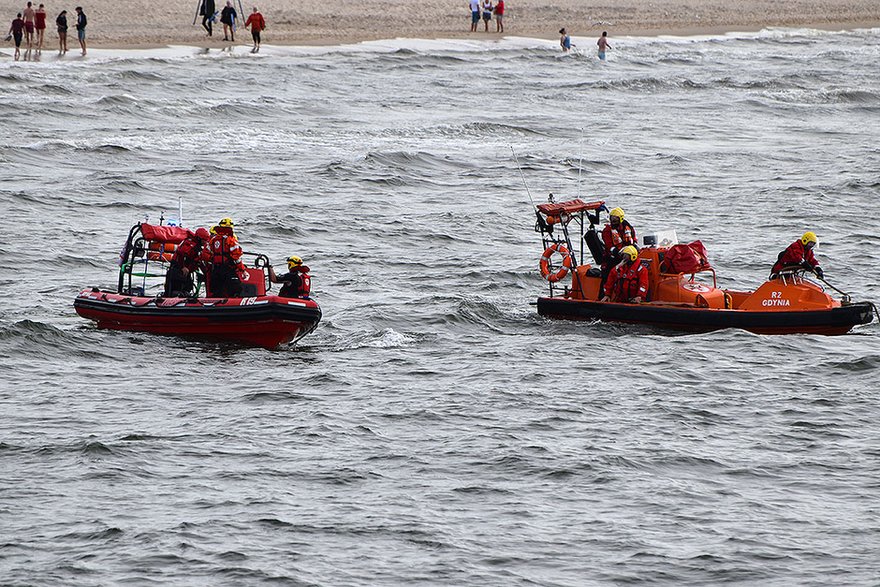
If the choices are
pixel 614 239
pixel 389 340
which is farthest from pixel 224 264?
pixel 614 239

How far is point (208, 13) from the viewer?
48.5m

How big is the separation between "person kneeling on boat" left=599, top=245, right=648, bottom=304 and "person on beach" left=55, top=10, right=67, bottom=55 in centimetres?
2743

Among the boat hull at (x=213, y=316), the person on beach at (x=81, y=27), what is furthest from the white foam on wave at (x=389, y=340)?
the person on beach at (x=81, y=27)

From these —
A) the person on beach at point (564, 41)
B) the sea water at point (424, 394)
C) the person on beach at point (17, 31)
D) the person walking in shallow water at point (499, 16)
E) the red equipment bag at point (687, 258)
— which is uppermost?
the person walking in shallow water at point (499, 16)

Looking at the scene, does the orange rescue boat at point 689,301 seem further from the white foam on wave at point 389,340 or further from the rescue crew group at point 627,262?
the white foam on wave at point 389,340

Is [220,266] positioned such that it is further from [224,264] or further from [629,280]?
[629,280]

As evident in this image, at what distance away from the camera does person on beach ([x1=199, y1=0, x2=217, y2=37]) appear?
159 ft

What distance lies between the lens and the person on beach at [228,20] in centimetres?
4800

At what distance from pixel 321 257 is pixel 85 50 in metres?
22.3

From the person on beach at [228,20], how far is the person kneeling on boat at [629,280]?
30822mm

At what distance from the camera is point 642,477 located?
15.0m

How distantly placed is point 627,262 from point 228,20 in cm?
3119

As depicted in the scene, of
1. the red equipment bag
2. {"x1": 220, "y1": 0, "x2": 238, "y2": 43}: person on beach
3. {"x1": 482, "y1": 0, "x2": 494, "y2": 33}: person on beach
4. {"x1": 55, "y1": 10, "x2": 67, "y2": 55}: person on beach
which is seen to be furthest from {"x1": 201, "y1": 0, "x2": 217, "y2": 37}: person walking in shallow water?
the red equipment bag

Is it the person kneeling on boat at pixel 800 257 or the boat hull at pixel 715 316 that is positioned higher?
the person kneeling on boat at pixel 800 257
